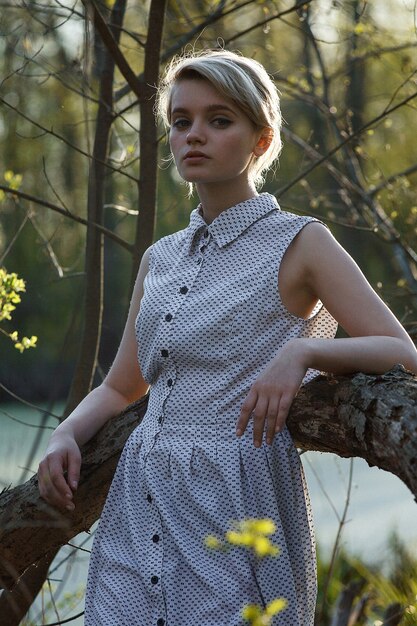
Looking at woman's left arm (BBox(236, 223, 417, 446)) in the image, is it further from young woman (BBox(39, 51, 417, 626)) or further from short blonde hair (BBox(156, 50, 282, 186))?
short blonde hair (BBox(156, 50, 282, 186))

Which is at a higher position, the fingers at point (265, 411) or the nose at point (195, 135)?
the nose at point (195, 135)

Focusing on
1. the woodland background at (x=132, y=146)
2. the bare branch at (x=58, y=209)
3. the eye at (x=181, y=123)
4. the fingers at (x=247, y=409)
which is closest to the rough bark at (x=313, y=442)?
the fingers at (x=247, y=409)

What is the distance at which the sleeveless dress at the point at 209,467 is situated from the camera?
1826mm

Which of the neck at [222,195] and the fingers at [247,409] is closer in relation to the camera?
the fingers at [247,409]

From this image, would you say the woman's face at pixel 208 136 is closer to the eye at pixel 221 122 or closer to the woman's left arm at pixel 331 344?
the eye at pixel 221 122

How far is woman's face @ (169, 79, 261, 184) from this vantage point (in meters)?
1.98

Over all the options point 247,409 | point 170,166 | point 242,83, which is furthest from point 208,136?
point 170,166

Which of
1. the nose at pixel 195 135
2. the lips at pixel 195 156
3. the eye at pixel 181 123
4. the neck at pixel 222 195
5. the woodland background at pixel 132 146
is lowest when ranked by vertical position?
the neck at pixel 222 195

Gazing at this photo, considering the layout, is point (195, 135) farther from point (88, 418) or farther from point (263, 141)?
point (88, 418)

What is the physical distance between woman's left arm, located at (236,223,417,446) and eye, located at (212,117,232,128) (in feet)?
0.98

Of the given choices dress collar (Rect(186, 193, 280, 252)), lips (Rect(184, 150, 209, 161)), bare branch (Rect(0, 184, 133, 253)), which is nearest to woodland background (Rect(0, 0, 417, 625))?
bare branch (Rect(0, 184, 133, 253))

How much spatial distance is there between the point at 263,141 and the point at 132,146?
5.07 feet

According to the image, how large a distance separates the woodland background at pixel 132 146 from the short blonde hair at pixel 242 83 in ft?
2.24

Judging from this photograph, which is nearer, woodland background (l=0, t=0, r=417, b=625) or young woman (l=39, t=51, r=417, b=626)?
young woman (l=39, t=51, r=417, b=626)
